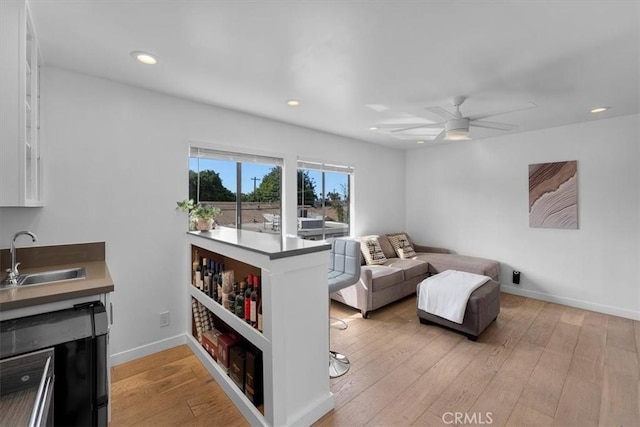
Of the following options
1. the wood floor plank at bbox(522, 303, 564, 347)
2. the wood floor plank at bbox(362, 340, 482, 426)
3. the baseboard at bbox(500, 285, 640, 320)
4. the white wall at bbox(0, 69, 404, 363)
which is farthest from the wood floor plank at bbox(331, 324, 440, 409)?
the baseboard at bbox(500, 285, 640, 320)

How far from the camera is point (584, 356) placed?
2586 mm

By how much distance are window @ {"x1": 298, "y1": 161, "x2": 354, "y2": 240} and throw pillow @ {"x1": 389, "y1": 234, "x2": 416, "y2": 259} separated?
0.87 metres

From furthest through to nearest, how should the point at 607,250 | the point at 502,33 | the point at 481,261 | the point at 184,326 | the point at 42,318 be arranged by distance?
the point at 481,261, the point at 607,250, the point at 184,326, the point at 502,33, the point at 42,318

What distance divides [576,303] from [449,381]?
2.95 metres

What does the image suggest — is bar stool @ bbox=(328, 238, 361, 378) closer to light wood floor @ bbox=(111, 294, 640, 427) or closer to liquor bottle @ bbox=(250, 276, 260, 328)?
light wood floor @ bbox=(111, 294, 640, 427)

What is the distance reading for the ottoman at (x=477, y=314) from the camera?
284 cm

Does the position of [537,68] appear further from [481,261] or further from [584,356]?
[481,261]

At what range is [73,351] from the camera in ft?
4.64

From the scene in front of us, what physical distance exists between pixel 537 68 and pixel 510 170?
2.50m

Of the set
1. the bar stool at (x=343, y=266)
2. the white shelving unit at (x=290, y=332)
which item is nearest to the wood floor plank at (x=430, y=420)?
the white shelving unit at (x=290, y=332)

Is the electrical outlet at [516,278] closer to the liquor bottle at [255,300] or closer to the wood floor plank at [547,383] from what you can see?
the wood floor plank at [547,383]

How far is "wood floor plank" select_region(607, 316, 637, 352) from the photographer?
279cm

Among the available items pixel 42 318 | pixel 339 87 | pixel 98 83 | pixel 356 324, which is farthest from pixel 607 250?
pixel 98 83

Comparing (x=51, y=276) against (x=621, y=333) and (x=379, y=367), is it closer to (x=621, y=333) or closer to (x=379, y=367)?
(x=379, y=367)
